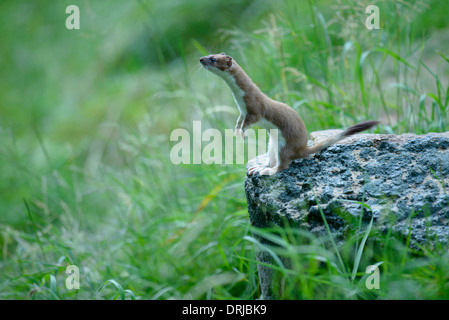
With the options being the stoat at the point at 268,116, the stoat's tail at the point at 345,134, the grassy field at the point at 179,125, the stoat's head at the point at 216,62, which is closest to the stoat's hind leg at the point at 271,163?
the stoat at the point at 268,116

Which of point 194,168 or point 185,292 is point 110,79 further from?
point 185,292

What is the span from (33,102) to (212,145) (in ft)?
16.7

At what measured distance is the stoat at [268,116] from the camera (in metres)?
2.29

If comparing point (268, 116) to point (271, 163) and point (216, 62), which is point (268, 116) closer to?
point (271, 163)

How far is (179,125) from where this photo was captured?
17.4 feet

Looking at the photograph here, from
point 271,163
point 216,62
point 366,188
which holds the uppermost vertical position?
point 216,62

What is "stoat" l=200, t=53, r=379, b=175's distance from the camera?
229 centimetres

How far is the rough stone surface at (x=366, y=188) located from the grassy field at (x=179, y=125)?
0.10 metres

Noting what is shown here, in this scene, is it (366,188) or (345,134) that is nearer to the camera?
(366,188)

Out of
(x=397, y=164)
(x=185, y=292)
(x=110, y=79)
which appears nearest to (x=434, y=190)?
(x=397, y=164)

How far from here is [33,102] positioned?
7797mm

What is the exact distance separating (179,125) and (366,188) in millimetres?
3419

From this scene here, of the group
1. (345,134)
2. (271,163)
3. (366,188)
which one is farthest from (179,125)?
(366,188)

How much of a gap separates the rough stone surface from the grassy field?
101 millimetres
